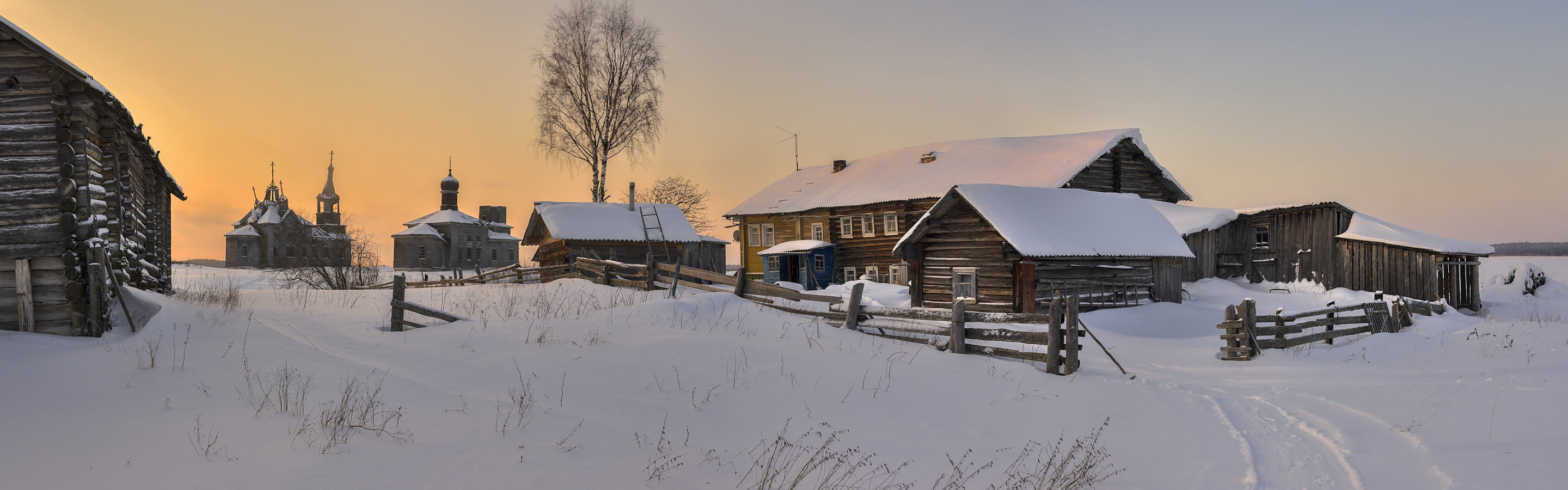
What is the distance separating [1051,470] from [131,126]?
14.5m

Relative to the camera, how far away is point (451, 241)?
2228 inches

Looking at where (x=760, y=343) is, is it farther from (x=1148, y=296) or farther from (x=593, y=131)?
(x=593, y=131)

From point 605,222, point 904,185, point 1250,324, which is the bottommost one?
point 1250,324

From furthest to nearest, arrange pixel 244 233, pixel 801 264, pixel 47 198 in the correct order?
1. pixel 244 233
2. pixel 801 264
3. pixel 47 198

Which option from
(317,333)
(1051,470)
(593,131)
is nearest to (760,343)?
(1051,470)

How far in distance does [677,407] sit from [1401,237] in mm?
29015

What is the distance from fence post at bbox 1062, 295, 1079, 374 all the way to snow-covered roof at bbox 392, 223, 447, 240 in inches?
2086

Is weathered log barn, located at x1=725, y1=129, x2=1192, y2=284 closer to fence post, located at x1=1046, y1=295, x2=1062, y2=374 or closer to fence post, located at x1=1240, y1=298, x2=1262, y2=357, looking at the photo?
Answer: fence post, located at x1=1240, y1=298, x2=1262, y2=357

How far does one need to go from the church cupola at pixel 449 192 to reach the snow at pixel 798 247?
34822 mm

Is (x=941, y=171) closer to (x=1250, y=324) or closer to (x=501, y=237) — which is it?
(x=1250, y=324)

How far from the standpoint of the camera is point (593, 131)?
3088 cm

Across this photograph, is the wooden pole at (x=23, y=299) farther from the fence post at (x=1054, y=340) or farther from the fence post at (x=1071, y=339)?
the fence post at (x=1071, y=339)

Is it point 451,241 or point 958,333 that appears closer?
point 958,333

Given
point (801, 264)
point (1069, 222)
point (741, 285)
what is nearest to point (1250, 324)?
point (1069, 222)
